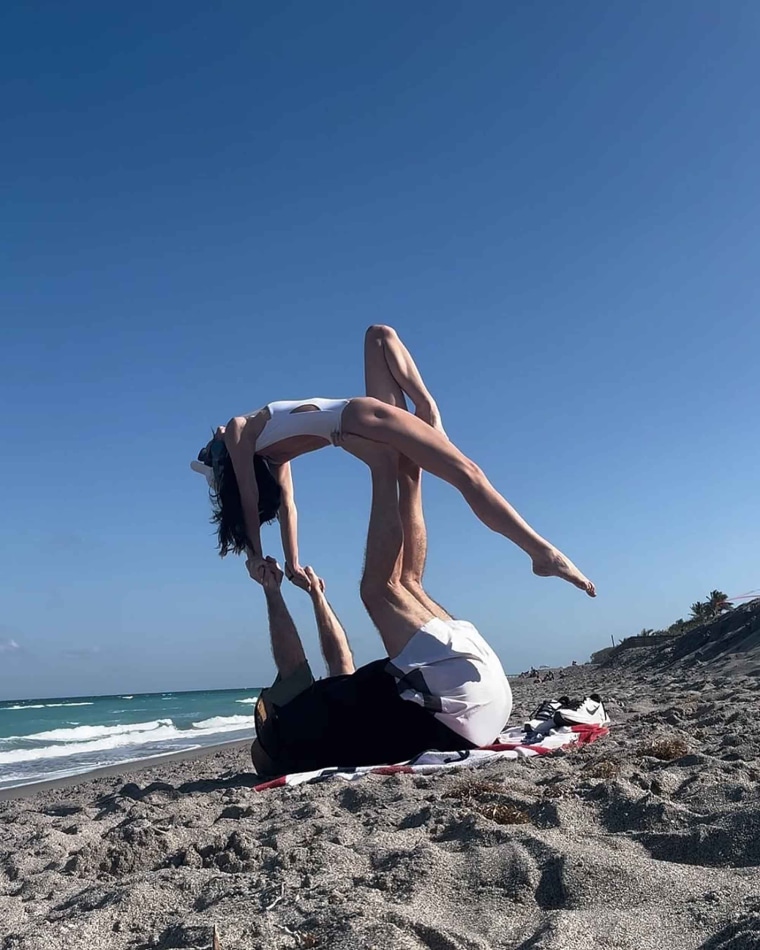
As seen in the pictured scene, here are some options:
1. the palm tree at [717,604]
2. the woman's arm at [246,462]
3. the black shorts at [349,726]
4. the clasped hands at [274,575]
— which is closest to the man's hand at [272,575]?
the clasped hands at [274,575]

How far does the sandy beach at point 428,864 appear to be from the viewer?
5.05 feet

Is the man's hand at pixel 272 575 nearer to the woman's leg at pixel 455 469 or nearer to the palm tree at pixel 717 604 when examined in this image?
the woman's leg at pixel 455 469

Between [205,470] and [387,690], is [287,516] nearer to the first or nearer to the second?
[205,470]

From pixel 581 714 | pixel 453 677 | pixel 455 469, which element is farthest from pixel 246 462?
pixel 581 714

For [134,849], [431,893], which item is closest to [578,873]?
[431,893]

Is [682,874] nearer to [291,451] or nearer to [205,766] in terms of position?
[291,451]

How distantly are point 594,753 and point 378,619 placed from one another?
1.20 metres

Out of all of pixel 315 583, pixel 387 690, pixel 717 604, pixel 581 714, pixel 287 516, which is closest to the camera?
pixel 387 690

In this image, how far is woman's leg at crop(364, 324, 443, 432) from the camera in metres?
4.43

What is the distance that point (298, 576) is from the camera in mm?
4391

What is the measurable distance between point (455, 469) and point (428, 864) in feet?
7.10

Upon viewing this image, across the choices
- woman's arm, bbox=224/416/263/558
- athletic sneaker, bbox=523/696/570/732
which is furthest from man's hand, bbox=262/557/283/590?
athletic sneaker, bbox=523/696/570/732

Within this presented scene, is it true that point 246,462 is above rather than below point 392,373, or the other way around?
below

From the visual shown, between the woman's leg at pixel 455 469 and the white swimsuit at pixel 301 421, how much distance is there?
0.09m
